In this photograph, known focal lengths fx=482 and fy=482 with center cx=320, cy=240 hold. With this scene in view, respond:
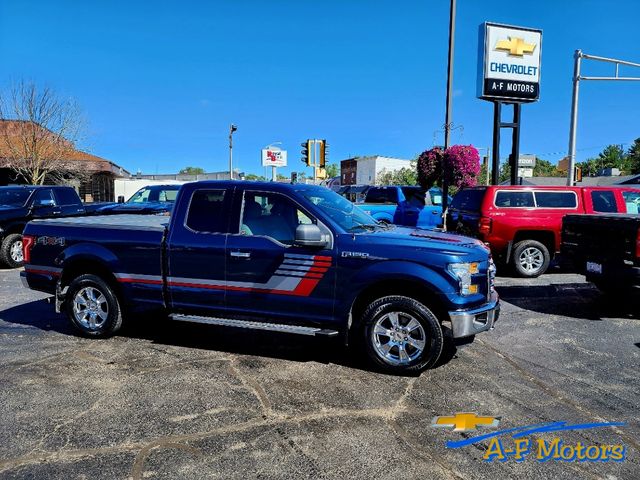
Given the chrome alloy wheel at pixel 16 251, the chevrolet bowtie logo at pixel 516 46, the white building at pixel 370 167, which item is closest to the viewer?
the chrome alloy wheel at pixel 16 251

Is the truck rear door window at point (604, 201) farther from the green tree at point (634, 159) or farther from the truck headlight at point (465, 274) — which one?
the green tree at point (634, 159)

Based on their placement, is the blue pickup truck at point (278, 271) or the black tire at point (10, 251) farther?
the black tire at point (10, 251)

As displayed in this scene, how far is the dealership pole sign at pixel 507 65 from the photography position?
51.6 feet

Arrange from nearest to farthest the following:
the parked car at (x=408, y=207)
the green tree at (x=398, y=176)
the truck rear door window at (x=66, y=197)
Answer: the truck rear door window at (x=66, y=197)
the parked car at (x=408, y=207)
the green tree at (x=398, y=176)

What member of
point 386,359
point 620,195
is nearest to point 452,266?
point 386,359

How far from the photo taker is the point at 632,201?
10609mm

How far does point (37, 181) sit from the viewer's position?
23.8 m

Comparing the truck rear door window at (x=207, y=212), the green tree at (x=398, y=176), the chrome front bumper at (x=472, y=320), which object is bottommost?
the chrome front bumper at (x=472, y=320)

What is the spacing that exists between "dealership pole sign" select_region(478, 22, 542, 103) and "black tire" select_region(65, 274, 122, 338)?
13.8m

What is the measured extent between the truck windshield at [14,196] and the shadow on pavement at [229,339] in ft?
18.0

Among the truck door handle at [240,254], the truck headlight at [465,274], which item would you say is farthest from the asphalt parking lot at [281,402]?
the truck door handle at [240,254]

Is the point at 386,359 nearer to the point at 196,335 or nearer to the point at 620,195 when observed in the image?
the point at 196,335

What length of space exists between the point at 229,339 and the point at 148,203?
9.10 metres

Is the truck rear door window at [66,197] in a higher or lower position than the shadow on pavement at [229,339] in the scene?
higher
